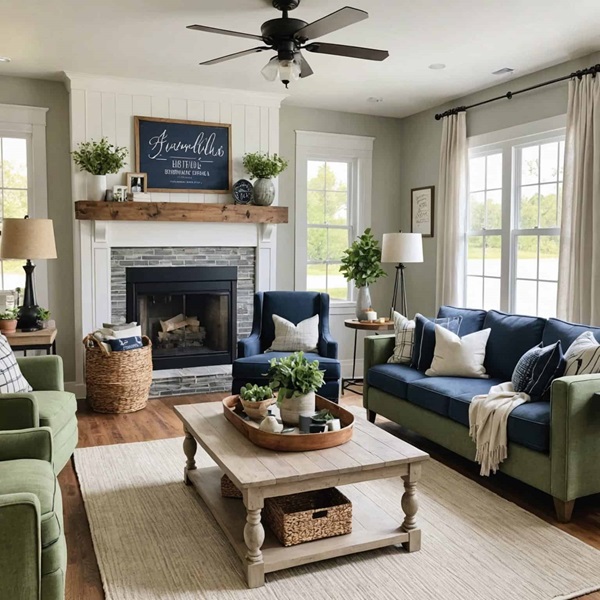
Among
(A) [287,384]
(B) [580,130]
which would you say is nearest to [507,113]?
(B) [580,130]

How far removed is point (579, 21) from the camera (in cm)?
388

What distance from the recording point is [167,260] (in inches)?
224

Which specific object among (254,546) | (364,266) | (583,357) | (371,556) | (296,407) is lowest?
(371,556)

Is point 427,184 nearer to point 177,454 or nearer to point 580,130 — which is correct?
point 580,130

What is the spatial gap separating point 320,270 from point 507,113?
7.86 feet

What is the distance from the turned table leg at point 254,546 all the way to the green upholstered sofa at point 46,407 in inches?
40.4

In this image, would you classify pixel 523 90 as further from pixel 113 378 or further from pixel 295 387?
pixel 113 378

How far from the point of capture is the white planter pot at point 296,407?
3.01 metres

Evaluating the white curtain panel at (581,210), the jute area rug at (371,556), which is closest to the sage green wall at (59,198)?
the jute area rug at (371,556)

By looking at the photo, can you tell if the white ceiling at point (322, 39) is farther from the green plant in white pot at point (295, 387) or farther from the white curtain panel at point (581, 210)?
the green plant in white pot at point (295, 387)

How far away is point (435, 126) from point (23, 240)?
13.1 ft

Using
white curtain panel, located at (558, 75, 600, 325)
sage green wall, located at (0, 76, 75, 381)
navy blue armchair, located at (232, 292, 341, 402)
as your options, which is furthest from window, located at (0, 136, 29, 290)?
white curtain panel, located at (558, 75, 600, 325)

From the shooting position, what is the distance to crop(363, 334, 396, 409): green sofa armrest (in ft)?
15.4

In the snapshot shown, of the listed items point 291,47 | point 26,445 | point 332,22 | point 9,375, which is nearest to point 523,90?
point 291,47
